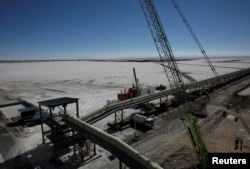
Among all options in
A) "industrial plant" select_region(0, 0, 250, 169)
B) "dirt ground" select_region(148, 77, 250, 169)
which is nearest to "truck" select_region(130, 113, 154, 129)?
"industrial plant" select_region(0, 0, 250, 169)

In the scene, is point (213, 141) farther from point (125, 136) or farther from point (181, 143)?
point (125, 136)

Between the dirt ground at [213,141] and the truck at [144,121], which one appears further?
the truck at [144,121]

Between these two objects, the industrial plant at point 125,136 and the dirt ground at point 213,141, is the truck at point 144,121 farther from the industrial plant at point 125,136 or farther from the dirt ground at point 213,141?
the dirt ground at point 213,141

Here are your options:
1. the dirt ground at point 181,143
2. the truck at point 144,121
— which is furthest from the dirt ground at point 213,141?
the truck at point 144,121

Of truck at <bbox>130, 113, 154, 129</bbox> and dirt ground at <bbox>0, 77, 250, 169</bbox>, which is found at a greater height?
truck at <bbox>130, 113, 154, 129</bbox>

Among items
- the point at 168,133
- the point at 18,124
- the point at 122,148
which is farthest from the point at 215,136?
the point at 18,124

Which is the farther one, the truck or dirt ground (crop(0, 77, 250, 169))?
the truck

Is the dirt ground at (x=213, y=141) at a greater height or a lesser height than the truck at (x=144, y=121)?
lesser

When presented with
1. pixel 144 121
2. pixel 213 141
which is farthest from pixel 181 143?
pixel 144 121

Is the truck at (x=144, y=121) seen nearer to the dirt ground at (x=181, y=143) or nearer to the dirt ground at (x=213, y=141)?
the dirt ground at (x=181, y=143)

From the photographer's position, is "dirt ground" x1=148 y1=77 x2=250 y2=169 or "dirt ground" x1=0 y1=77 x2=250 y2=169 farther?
"dirt ground" x1=0 y1=77 x2=250 y2=169

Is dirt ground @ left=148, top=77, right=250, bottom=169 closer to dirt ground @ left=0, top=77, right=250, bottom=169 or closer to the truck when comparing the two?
dirt ground @ left=0, top=77, right=250, bottom=169

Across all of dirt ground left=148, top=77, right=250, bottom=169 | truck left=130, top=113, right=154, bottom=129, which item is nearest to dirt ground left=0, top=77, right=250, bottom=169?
dirt ground left=148, top=77, right=250, bottom=169

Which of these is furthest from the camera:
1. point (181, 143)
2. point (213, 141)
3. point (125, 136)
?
point (125, 136)
